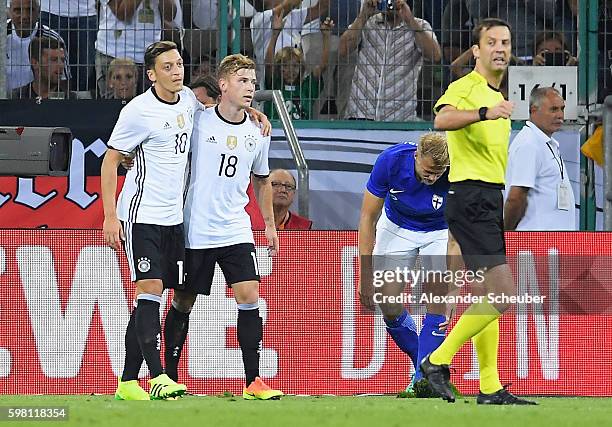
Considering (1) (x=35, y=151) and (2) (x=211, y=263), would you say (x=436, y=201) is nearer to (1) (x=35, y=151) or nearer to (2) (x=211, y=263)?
(2) (x=211, y=263)

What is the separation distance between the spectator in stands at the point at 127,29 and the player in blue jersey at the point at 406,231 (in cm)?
310

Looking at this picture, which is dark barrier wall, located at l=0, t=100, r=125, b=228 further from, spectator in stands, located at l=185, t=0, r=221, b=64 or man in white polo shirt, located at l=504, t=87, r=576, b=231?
man in white polo shirt, located at l=504, t=87, r=576, b=231

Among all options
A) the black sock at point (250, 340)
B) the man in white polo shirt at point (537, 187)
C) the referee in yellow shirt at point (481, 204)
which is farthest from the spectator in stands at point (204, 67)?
the referee in yellow shirt at point (481, 204)

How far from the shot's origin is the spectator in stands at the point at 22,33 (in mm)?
12758

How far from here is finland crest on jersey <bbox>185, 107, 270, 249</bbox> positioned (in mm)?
9586

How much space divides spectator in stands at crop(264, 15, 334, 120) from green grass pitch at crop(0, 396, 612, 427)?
13.2ft

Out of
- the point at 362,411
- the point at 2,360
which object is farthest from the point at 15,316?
the point at 362,411

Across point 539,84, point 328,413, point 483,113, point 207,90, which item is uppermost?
point 539,84

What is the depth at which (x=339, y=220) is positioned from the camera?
12.6 meters

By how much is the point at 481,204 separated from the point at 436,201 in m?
1.74

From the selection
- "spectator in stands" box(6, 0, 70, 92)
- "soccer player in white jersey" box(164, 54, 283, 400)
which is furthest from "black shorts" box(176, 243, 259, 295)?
"spectator in stands" box(6, 0, 70, 92)

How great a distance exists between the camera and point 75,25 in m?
12.8

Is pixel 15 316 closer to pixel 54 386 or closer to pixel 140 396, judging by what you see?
pixel 54 386

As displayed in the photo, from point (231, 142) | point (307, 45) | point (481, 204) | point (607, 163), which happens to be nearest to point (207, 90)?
point (231, 142)
